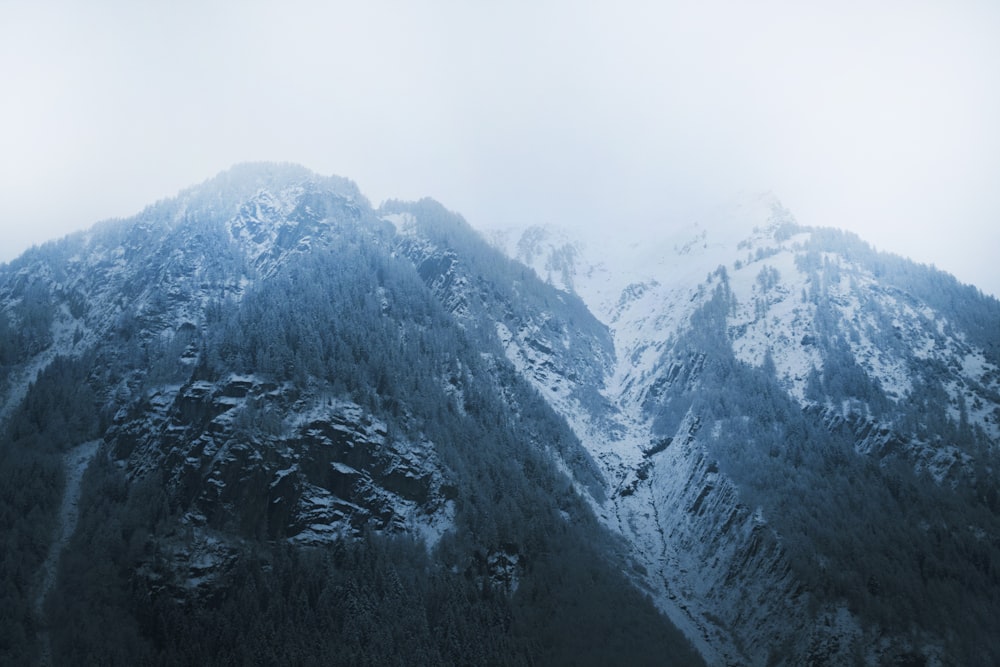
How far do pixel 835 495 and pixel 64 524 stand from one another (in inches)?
6293

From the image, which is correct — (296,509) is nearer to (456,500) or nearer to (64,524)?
(456,500)

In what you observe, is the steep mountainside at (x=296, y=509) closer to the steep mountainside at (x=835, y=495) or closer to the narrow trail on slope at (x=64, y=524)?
the narrow trail on slope at (x=64, y=524)

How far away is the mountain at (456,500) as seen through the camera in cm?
11181

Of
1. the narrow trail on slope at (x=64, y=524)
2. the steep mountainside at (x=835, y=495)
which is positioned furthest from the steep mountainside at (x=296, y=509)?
the steep mountainside at (x=835, y=495)

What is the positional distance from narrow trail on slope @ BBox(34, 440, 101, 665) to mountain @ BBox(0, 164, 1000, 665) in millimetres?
517

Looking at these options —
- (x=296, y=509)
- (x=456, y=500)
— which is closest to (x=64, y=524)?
(x=296, y=509)

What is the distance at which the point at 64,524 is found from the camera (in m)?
131

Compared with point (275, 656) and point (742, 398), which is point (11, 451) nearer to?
point (275, 656)

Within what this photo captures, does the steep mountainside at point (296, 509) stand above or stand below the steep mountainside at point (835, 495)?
below

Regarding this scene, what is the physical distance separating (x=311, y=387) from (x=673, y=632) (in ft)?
298

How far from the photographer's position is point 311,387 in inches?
5891

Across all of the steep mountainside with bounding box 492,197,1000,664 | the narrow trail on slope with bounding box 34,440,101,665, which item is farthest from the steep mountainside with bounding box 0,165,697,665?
the steep mountainside with bounding box 492,197,1000,664

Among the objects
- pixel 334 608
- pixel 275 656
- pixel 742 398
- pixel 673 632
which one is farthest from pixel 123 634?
pixel 742 398

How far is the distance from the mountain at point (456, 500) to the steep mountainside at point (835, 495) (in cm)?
61
